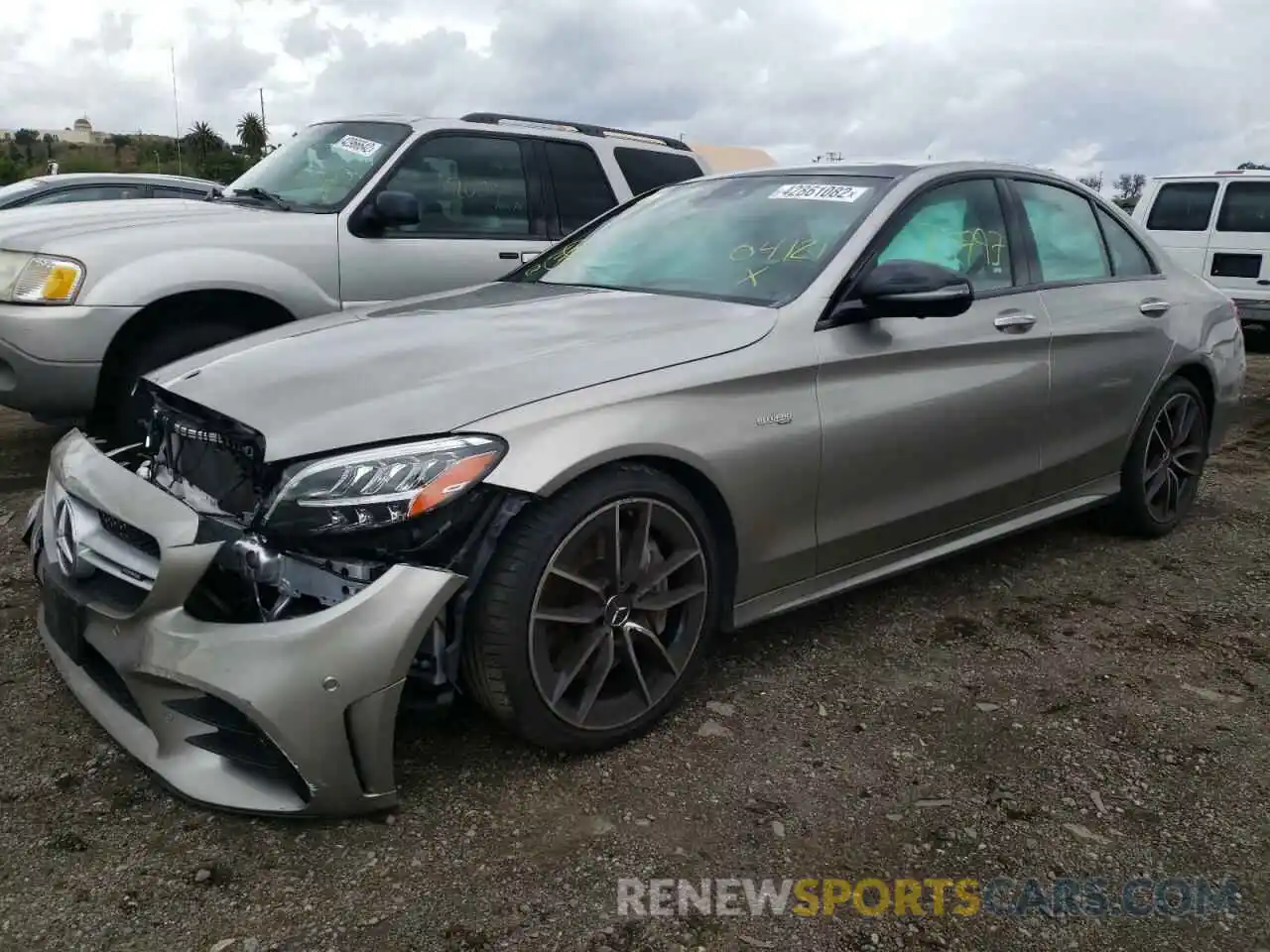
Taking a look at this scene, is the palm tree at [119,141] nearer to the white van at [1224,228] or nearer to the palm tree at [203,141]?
the palm tree at [203,141]

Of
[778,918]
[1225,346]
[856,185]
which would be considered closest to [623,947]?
[778,918]

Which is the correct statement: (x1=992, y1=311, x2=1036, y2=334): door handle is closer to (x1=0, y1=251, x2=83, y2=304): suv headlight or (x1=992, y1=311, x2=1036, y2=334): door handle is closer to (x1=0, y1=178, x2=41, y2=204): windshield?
(x1=0, y1=251, x2=83, y2=304): suv headlight

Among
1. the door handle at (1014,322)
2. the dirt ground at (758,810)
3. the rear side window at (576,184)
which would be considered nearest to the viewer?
the dirt ground at (758,810)

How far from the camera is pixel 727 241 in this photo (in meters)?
3.45

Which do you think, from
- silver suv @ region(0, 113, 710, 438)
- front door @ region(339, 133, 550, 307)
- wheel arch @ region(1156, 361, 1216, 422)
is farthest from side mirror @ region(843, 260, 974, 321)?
silver suv @ region(0, 113, 710, 438)

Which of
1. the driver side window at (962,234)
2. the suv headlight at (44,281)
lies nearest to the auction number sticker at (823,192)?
the driver side window at (962,234)

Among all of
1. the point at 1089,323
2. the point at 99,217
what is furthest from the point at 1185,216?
the point at 99,217

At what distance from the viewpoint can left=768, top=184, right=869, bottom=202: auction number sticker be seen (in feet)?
11.3

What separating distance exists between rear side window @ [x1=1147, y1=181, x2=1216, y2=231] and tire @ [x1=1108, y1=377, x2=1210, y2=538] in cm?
686

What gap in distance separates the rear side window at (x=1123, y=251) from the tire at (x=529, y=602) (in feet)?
8.58

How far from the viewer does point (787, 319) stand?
2.99 m

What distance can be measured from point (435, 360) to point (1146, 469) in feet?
10.4

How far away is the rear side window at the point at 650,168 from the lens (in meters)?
6.14

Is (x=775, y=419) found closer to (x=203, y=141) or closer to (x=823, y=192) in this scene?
(x=823, y=192)
